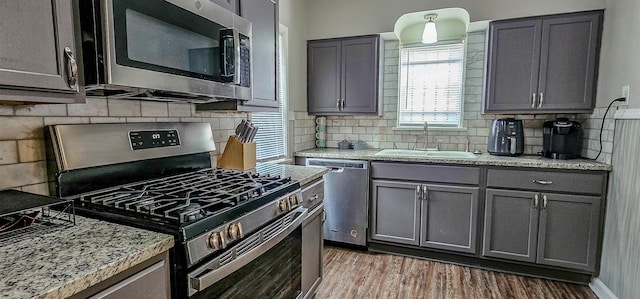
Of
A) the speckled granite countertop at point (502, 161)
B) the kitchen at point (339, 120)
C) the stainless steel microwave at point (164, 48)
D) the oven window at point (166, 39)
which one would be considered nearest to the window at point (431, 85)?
the kitchen at point (339, 120)

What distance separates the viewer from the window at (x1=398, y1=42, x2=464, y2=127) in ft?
10.5

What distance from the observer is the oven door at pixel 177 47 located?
3.52ft

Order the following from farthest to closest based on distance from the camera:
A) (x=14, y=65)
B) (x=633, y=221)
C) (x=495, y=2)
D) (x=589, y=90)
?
(x=495, y=2) < (x=589, y=90) < (x=633, y=221) < (x=14, y=65)

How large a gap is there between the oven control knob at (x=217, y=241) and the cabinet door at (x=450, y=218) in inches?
81.3

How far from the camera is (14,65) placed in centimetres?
87

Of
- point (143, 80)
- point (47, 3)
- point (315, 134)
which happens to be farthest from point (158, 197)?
point (315, 134)

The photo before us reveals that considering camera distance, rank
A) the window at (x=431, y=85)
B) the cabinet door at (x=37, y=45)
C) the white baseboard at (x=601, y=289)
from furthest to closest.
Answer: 1. the window at (x=431, y=85)
2. the white baseboard at (x=601, y=289)
3. the cabinet door at (x=37, y=45)

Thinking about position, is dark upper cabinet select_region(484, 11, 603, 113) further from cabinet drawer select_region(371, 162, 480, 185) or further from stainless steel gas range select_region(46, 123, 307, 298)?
stainless steel gas range select_region(46, 123, 307, 298)

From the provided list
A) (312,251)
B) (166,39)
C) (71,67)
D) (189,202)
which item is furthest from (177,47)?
(312,251)

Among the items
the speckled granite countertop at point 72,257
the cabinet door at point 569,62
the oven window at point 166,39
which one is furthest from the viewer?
the cabinet door at point 569,62

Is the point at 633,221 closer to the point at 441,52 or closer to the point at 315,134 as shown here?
the point at 441,52

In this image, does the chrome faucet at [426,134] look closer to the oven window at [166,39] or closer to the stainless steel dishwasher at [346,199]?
the stainless steel dishwasher at [346,199]

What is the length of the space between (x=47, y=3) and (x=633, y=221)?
304 cm

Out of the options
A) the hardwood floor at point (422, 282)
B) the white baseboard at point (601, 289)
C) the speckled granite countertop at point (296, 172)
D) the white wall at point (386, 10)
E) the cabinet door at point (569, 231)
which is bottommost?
the hardwood floor at point (422, 282)
